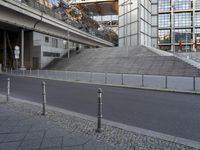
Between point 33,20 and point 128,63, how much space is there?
53.5 ft

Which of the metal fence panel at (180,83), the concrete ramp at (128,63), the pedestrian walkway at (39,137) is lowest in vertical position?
the pedestrian walkway at (39,137)

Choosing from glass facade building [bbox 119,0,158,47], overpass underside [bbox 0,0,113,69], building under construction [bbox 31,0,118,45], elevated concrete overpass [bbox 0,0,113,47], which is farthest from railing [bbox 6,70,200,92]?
building under construction [bbox 31,0,118,45]

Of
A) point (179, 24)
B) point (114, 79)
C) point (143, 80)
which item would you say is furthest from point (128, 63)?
point (179, 24)

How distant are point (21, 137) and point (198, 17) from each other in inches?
3788

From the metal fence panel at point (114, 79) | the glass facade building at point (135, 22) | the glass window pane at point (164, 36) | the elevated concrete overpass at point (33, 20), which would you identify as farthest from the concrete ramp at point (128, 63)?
the glass window pane at point (164, 36)

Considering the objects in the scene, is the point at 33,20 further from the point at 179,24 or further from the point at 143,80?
the point at 179,24

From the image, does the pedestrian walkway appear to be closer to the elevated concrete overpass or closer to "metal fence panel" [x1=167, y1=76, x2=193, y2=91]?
"metal fence panel" [x1=167, y1=76, x2=193, y2=91]

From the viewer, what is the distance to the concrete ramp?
107ft

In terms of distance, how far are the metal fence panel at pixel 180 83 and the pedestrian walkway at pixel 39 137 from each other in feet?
40.0

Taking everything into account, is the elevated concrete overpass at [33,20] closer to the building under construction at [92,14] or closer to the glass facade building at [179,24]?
the building under construction at [92,14]

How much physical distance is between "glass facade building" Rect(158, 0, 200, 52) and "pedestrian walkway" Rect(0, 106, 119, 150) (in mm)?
88208

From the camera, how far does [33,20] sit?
41125 millimetres

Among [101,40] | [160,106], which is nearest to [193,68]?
[160,106]

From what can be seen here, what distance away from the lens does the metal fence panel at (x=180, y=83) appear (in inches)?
685
